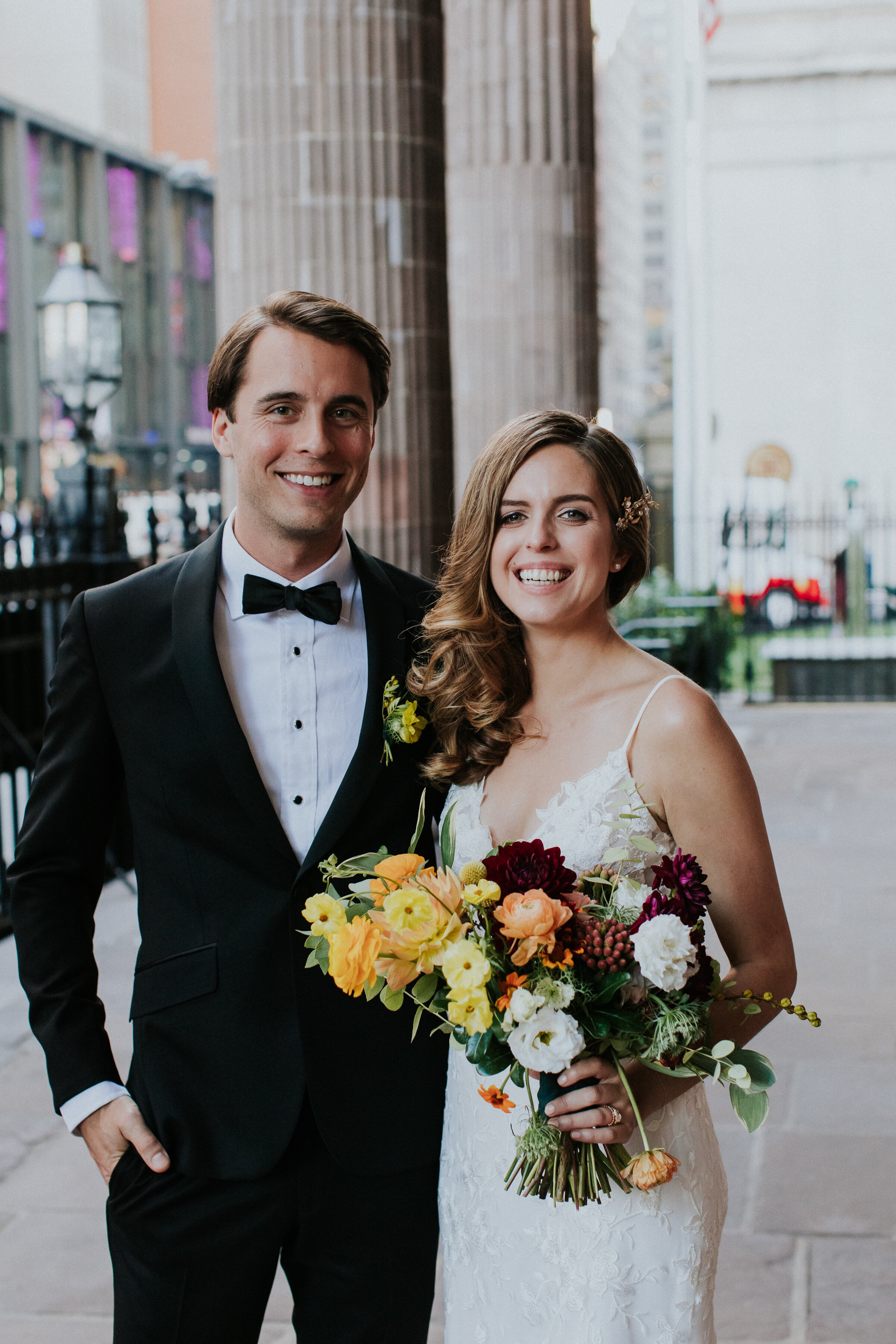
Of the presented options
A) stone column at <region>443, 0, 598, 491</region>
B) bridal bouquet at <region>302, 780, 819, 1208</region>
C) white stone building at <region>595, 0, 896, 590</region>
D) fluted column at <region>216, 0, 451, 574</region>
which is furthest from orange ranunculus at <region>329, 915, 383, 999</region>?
white stone building at <region>595, 0, 896, 590</region>

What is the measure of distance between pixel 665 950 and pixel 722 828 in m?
0.42

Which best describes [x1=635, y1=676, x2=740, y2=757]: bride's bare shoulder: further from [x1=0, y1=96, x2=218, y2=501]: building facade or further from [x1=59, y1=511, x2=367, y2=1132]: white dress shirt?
[x1=0, y1=96, x2=218, y2=501]: building facade

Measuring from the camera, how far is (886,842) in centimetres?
848

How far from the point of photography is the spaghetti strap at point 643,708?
2.30 meters

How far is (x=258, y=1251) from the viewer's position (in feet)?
7.72

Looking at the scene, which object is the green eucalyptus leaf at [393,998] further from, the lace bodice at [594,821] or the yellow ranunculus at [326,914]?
the lace bodice at [594,821]

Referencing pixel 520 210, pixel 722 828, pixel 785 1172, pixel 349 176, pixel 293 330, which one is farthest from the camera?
pixel 520 210

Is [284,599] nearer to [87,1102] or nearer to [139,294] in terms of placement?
[87,1102]

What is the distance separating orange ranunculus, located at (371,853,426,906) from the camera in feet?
6.72

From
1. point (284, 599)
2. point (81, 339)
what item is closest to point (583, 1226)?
point (284, 599)

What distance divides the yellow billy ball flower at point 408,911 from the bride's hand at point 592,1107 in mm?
297

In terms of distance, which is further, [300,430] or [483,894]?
[300,430]

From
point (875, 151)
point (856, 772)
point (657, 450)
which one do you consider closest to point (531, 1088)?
point (856, 772)

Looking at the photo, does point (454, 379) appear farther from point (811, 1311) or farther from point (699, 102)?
point (699, 102)
